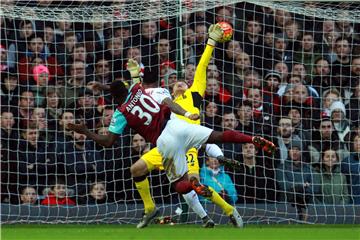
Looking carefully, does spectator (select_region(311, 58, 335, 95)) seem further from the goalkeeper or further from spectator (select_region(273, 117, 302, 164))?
the goalkeeper

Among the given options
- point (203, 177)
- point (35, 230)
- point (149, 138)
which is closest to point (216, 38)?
point (149, 138)

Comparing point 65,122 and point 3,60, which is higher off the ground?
point 3,60

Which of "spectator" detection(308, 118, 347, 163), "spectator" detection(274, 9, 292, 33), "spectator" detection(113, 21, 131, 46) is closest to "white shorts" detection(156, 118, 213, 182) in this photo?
"spectator" detection(308, 118, 347, 163)

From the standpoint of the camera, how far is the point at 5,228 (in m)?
13.5

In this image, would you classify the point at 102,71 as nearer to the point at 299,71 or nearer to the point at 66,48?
the point at 66,48

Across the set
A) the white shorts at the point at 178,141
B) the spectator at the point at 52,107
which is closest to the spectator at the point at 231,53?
the spectator at the point at 52,107

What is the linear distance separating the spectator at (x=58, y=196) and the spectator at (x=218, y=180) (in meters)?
2.05

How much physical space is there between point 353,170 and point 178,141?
14.8 ft

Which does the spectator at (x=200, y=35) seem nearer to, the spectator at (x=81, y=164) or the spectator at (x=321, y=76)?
the spectator at (x=321, y=76)

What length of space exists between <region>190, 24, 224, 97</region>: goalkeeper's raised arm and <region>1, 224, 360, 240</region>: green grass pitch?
1.94m

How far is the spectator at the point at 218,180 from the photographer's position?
48.9ft

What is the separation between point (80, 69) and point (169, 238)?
16.4 feet

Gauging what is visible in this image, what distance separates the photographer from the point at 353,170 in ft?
50.2

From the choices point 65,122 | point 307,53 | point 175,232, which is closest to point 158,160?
point 175,232
